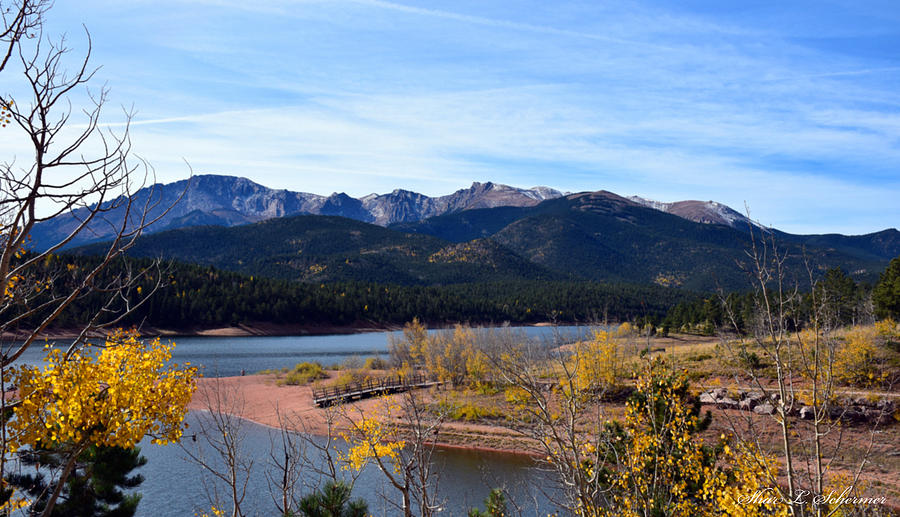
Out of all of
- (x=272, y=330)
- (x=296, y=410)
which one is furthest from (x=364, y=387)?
(x=272, y=330)

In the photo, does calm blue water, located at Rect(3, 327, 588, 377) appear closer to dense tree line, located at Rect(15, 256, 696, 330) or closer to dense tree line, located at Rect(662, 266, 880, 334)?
dense tree line, located at Rect(15, 256, 696, 330)

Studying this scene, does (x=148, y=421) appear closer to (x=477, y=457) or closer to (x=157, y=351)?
(x=157, y=351)

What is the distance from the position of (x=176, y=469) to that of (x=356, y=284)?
126 m

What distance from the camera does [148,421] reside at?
302 inches

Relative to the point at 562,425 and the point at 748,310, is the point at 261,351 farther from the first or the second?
the point at 562,425

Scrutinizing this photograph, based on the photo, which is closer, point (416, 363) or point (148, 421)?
point (148, 421)

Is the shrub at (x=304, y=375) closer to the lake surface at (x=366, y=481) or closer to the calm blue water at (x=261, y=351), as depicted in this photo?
the calm blue water at (x=261, y=351)

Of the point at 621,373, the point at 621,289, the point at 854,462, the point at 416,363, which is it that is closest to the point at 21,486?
the point at 854,462

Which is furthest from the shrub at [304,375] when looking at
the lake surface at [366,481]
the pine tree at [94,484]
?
the pine tree at [94,484]

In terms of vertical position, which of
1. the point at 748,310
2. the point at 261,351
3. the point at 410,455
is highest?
the point at 748,310

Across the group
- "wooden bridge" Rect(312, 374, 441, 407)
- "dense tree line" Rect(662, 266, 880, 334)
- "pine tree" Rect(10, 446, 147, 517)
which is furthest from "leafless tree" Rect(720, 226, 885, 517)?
"dense tree line" Rect(662, 266, 880, 334)

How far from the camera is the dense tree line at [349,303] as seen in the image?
4215 inches

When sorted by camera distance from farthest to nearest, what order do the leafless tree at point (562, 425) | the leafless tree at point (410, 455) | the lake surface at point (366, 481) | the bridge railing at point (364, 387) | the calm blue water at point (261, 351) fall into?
the calm blue water at point (261, 351)
the bridge railing at point (364, 387)
the lake surface at point (366, 481)
the leafless tree at point (410, 455)
the leafless tree at point (562, 425)

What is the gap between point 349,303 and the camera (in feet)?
433
